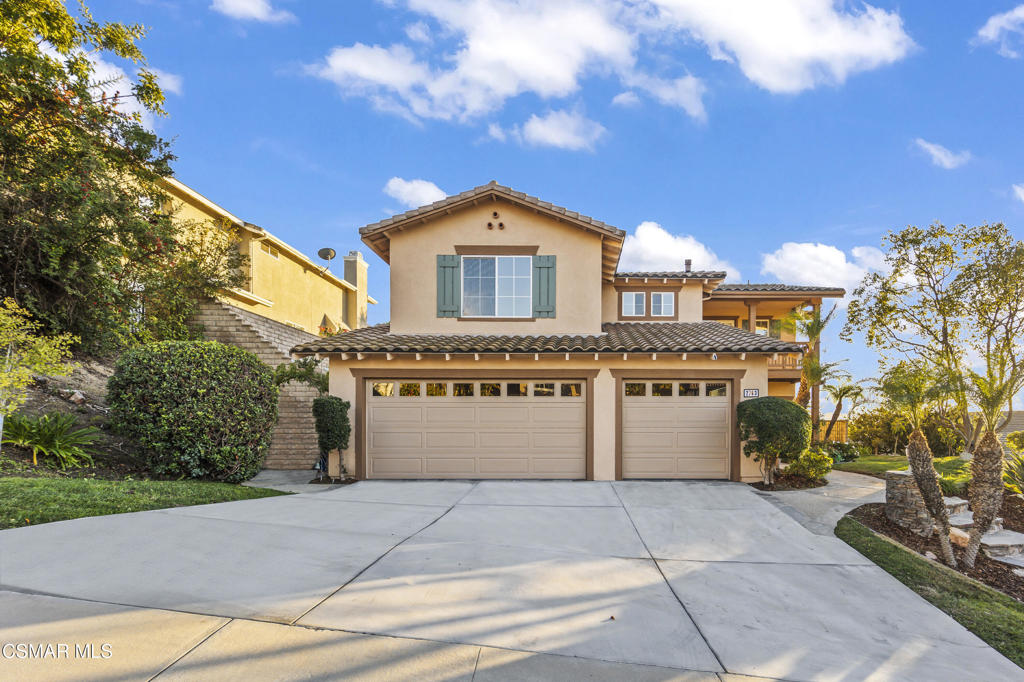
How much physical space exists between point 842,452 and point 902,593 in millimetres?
14269

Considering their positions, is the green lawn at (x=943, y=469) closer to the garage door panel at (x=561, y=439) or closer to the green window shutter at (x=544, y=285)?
the garage door panel at (x=561, y=439)

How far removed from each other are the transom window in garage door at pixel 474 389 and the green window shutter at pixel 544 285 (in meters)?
1.90

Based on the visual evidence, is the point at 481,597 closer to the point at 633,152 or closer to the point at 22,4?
the point at 22,4

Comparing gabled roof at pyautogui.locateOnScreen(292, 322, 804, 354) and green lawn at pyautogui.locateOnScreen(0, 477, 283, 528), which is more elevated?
gabled roof at pyautogui.locateOnScreen(292, 322, 804, 354)

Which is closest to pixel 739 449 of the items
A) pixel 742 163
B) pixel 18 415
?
pixel 742 163

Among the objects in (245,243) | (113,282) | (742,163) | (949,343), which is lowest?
(949,343)

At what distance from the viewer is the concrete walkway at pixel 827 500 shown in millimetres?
7785

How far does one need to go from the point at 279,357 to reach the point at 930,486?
14.6 metres

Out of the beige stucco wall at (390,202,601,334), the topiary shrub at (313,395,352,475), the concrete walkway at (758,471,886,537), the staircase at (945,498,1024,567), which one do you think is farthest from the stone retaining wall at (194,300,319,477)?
the staircase at (945,498,1024,567)

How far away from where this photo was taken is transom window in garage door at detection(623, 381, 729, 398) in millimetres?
11211

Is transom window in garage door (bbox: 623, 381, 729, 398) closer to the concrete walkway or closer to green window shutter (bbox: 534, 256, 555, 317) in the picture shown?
the concrete walkway

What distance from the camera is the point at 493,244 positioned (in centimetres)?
1227

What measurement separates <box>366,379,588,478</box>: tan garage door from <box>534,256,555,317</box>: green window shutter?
6.46 feet

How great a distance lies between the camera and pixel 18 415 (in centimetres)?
862
